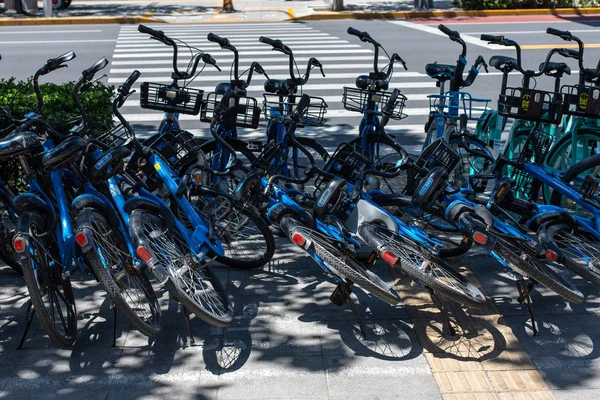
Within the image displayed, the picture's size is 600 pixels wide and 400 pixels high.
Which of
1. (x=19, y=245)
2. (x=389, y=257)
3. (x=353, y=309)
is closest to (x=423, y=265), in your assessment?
(x=389, y=257)

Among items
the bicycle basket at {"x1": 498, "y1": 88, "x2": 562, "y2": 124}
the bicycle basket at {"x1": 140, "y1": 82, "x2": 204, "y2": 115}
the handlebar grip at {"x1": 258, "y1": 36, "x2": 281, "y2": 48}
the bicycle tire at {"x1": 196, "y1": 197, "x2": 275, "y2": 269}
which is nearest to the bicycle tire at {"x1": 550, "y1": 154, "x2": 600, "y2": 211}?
the bicycle basket at {"x1": 498, "y1": 88, "x2": 562, "y2": 124}

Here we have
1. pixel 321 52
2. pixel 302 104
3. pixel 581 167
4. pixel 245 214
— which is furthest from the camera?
pixel 321 52

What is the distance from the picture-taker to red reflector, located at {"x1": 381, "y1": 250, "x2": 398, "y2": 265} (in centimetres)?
447

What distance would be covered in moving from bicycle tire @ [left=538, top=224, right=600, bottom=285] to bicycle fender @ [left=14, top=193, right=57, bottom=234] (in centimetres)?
308

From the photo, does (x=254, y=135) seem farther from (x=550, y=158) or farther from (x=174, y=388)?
(x=174, y=388)

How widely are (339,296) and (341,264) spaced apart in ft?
1.20

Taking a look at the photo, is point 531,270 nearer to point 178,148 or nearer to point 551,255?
point 551,255

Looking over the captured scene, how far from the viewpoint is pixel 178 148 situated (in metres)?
6.39

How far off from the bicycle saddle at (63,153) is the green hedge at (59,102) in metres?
1.95

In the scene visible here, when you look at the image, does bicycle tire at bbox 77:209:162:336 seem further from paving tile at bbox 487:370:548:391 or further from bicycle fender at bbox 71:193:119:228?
paving tile at bbox 487:370:548:391

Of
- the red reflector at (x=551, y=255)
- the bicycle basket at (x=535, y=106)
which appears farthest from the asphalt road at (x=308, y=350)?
the bicycle basket at (x=535, y=106)

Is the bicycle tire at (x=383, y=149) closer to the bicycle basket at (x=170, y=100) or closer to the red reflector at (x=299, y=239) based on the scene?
the bicycle basket at (x=170, y=100)

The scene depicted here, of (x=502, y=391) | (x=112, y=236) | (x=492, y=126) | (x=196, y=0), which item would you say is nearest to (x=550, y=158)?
(x=492, y=126)

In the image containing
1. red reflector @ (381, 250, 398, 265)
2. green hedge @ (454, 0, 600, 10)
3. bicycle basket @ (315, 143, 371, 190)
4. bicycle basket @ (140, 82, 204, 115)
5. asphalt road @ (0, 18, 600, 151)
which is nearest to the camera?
red reflector @ (381, 250, 398, 265)
